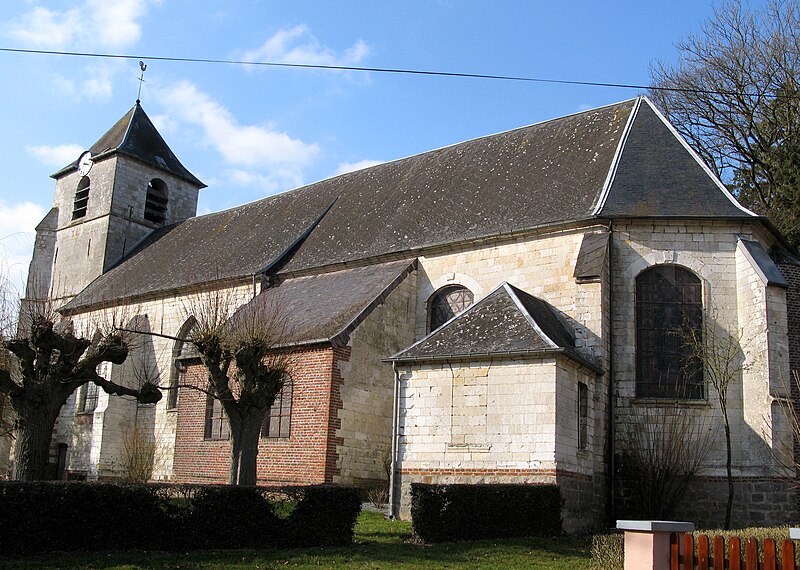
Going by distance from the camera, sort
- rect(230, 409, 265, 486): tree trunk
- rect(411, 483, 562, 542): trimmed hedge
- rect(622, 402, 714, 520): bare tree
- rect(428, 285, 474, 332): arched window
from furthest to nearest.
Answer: rect(428, 285, 474, 332): arched window → rect(622, 402, 714, 520): bare tree → rect(230, 409, 265, 486): tree trunk → rect(411, 483, 562, 542): trimmed hedge

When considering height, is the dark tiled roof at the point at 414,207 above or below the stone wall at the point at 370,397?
above

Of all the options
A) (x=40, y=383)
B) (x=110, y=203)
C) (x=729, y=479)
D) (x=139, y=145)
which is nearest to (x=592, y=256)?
(x=729, y=479)

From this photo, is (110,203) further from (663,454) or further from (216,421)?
(663,454)

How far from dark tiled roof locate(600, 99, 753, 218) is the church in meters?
0.04

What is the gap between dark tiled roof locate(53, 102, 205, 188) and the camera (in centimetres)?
2914

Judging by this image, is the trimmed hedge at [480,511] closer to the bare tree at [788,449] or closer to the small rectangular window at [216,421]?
the bare tree at [788,449]

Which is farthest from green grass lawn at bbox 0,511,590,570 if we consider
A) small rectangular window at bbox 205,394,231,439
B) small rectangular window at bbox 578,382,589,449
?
small rectangular window at bbox 205,394,231,439

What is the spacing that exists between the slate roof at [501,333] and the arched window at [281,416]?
10.1ft

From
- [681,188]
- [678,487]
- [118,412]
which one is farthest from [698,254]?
[118,412]

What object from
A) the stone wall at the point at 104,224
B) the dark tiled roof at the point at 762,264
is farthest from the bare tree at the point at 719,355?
the stone wall at the point at 104,224

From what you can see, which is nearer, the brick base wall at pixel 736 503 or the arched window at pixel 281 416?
the brick base wall at pixel 736 503

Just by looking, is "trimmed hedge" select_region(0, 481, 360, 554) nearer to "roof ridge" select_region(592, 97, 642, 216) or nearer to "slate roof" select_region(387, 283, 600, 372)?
"slate roof" select_region(387, 283, 600, 372)

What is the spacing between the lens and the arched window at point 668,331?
14.8 m

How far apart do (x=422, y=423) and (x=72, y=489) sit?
243 inches
